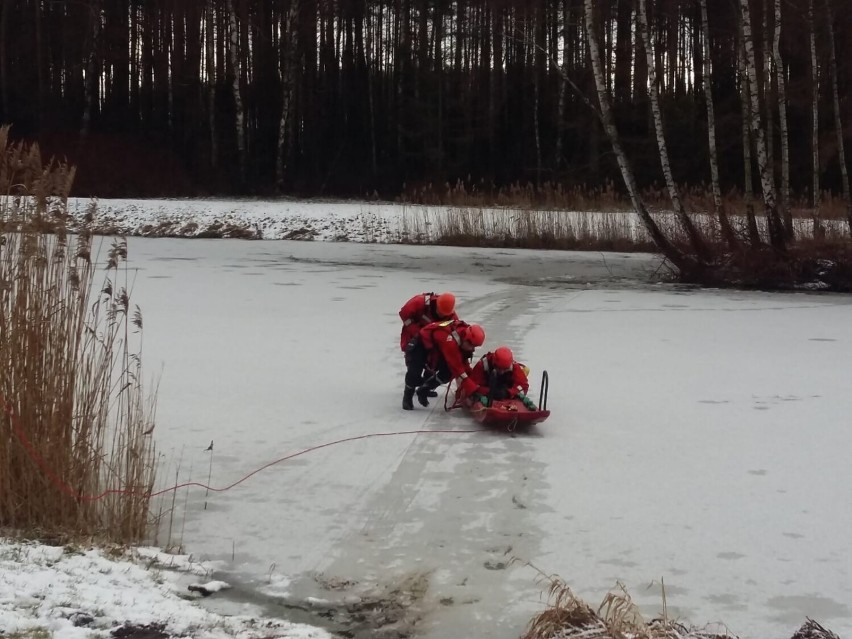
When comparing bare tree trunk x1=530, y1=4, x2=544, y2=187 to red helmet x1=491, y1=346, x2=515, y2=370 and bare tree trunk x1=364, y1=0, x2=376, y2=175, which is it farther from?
red helmet x1=491, y1=346, x2=515, y2=370

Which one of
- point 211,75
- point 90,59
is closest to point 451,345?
point 90,59

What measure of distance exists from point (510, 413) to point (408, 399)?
0.81 meters

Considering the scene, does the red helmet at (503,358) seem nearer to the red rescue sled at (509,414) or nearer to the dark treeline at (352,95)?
the red rescue sled at (509,414)

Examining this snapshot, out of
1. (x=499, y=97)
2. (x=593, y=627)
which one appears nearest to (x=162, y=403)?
(x=593, y=627)

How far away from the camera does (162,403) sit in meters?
5.95

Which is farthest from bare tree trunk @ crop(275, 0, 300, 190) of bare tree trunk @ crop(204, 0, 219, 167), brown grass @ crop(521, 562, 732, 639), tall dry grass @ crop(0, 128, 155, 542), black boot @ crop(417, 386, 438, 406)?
brown grass @ crop(521, 562, 732, 639)

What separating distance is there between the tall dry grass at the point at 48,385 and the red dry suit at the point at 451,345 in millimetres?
2268

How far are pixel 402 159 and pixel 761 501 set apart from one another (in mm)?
27446

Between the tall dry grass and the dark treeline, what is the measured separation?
23.9m

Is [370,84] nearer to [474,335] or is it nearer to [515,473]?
[474,335]

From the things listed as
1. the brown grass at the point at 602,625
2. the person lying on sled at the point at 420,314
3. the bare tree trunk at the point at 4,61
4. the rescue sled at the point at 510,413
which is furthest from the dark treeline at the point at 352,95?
the brown grass at the point at 602,625

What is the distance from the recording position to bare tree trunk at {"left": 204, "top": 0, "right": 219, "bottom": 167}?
96.7 feet

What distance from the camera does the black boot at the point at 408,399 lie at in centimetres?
598

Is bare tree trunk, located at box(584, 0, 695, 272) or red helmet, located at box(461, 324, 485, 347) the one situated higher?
bare tree trunk, located at box(584, 0, 695, 272)
